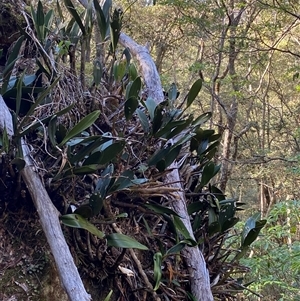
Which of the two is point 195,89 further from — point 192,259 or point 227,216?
point 192,259

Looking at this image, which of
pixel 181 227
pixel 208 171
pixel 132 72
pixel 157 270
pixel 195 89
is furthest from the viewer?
pixel 132 72

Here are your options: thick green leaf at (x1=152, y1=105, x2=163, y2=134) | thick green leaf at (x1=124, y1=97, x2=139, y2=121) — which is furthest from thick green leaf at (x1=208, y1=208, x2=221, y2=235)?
thick green leaf at (x1=124, y1=97, x2=139, y2=121)

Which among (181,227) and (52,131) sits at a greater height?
(52,131)

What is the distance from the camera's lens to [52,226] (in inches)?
45.5

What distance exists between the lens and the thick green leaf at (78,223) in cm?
119

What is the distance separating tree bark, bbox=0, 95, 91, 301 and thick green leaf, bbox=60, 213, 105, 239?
31mm

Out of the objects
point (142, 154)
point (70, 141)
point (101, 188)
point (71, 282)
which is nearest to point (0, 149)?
point (70, 141)

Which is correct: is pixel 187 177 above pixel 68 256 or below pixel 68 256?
above

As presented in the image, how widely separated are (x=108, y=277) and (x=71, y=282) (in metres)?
0.37

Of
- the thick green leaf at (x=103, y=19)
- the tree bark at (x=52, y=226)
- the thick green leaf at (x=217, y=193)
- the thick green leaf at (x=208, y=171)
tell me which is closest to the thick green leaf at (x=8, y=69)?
the tree bark at (x=52, y=226)

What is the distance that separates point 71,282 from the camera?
106 cm

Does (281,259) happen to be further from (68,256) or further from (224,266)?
(68,256)

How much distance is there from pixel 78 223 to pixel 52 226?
0.09 meters

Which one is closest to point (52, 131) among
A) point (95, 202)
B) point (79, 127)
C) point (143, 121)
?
point (79, 127)
